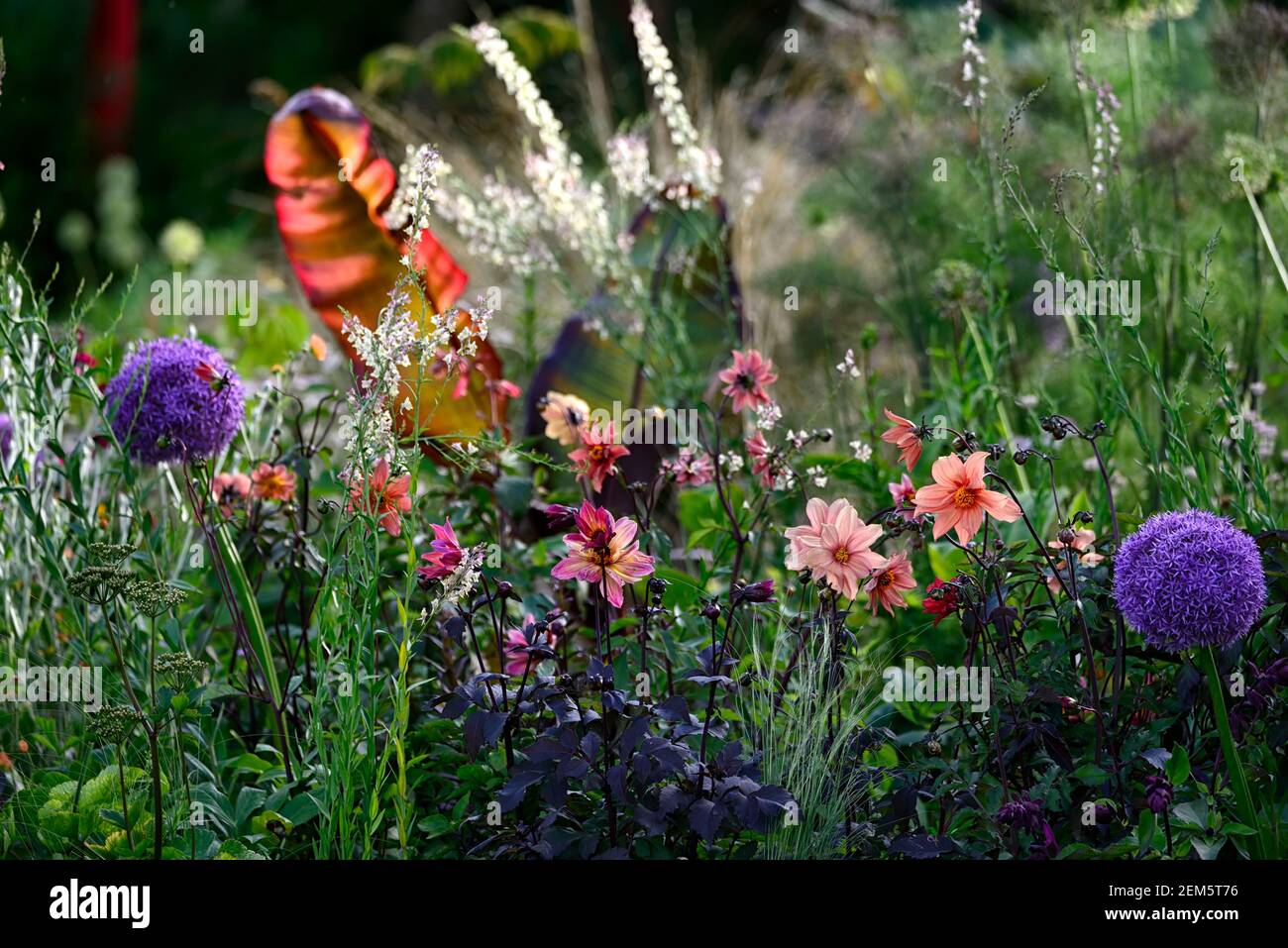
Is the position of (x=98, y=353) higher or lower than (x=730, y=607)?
higher

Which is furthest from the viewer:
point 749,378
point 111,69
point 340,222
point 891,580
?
point 111,69

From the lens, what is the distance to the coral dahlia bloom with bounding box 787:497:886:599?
83.7 inches

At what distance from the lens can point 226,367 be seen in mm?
2533

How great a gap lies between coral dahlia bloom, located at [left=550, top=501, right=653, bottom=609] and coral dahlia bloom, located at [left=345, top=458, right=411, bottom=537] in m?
0.27

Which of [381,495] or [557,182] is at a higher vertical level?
[557,182]

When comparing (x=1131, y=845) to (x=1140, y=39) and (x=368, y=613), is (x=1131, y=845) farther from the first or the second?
(x=1140, y=39)

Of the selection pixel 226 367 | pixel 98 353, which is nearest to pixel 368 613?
pixel 226 367

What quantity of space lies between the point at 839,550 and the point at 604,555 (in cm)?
37

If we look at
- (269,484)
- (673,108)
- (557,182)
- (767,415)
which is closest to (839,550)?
(767,415)

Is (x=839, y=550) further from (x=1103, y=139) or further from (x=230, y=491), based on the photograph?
(x=1103, y=139)

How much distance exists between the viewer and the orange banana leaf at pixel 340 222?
10.6 feet

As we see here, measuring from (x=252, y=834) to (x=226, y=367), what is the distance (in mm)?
850

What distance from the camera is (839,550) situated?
7.02 ft
